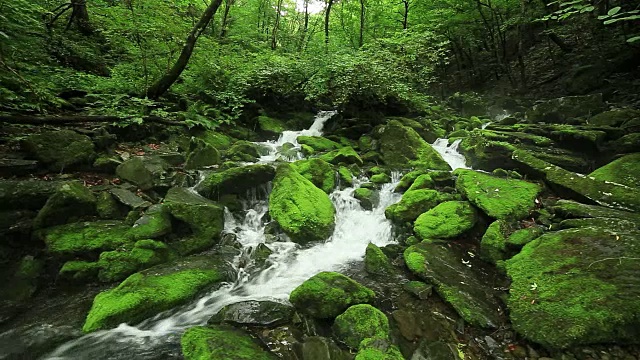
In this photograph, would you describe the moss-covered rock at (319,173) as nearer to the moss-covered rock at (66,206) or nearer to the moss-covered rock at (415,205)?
the moss-covered rock at (415,205)

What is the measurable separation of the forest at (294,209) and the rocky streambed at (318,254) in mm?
34

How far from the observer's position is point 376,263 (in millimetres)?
5688

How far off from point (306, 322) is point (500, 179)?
17.7 ft

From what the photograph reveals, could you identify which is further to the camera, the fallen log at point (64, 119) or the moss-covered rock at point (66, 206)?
the fallen log at point (64, 119)

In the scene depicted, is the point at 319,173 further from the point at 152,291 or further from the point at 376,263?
the point at 152,291

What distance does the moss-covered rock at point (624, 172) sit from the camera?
20.4ft

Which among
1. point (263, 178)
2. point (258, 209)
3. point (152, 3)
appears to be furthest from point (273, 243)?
point (152, 3)

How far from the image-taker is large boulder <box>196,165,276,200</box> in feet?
24.3

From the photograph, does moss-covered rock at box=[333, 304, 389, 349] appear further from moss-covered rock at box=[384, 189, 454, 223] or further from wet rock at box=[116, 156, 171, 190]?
wet rock at box=[116, 156, 171, 190]

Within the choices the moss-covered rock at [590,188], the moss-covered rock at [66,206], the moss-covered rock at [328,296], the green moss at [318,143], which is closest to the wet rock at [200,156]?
the moss-covered rock at [66,206]

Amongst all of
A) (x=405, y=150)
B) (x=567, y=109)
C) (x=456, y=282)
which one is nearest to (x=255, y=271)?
(x=456, y=282)

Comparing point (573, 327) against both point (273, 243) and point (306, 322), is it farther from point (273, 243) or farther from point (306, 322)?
point (273, 243)

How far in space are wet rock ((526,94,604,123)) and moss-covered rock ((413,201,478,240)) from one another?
7.58 metres

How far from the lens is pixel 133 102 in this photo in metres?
8.77
